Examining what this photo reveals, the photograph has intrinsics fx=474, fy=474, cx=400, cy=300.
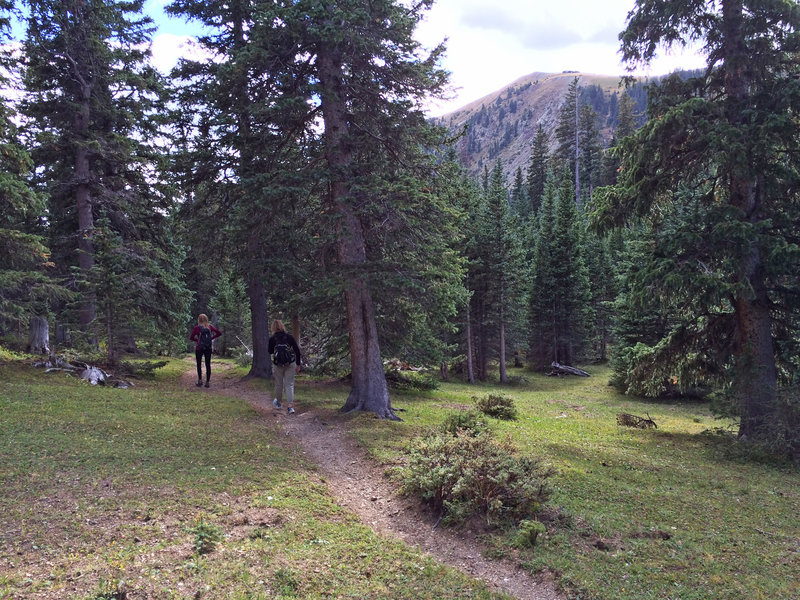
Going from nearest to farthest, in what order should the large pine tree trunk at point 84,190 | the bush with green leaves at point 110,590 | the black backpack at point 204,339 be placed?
1. the bush with green leaves at point 110,590
2. the black backpack at point 204,339
3. the large pine tree trunk at point 84,190

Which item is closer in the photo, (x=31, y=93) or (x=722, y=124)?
(x=722, y=124)

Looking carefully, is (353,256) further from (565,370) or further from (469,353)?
(565,370)

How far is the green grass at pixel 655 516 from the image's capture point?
431cm

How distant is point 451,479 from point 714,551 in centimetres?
282

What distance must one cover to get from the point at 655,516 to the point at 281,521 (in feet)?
14.8

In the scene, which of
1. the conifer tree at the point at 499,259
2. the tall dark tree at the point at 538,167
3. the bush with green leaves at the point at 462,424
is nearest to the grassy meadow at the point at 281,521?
the bush with green leaves at the point at 462,424

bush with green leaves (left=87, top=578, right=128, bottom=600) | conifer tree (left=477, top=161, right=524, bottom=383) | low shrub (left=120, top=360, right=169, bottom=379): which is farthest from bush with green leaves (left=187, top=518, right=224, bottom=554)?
conifer tree (left=477, top=161, right=524, bottom=383)

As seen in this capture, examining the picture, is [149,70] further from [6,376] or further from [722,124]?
[722,124]

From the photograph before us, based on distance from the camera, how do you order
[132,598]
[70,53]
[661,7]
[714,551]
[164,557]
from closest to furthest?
[132,598], [164,557], [714,551], [661,7], [70,53]

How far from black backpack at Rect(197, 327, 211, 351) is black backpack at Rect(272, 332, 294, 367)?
3.36 meters

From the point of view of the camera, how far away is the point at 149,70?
18312 mm

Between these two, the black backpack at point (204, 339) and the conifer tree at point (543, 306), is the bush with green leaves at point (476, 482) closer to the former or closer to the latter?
the black backpack at point (204, 339)

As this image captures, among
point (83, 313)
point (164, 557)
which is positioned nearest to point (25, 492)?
point (164, 557)

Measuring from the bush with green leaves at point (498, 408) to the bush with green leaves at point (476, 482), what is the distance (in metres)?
7.52
